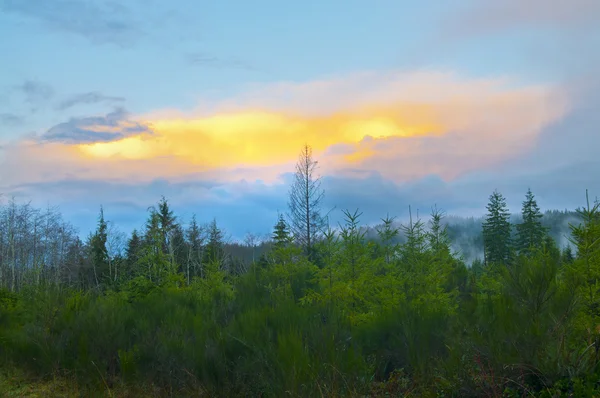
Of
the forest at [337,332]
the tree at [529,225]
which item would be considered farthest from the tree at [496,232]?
the forest at [337,332]

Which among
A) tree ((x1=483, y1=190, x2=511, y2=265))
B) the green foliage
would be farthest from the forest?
tree ((x1=483, y1=190, x2=511, y2=265))

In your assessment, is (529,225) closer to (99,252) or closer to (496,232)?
(496,232)

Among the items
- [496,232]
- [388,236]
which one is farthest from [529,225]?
[388,236]

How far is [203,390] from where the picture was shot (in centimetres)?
826

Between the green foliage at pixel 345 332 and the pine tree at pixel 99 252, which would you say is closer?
the green foliage at pixel 345 332

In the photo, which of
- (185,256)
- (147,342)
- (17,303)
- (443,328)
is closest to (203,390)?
(147,342)

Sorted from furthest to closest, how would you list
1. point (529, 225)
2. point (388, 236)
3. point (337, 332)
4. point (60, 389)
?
point (529, 225)
point (388, 236)
point (60, 389)
point (337, 332)

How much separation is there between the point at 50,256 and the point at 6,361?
5664cm

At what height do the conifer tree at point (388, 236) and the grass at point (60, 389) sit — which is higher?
the conifer tree at point (388, 236)

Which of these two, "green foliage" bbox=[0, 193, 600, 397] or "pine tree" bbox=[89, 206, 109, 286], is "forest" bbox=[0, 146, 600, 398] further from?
"pine tree" bbox=[89, 206, 109, 286]

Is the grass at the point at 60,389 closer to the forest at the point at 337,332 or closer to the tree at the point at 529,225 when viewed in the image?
the forest at the point at 337,332

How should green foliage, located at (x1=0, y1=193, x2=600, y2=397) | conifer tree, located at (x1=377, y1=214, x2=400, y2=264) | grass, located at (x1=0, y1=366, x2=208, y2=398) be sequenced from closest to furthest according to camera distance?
green foliage, located at (x1=0, y1=193, x2=600, y2=397), grass, located at (x1=0, y1=366, x2=208, y2=398), conifer tree, located at (x1=377, y1=214, x2=400, y2=264)

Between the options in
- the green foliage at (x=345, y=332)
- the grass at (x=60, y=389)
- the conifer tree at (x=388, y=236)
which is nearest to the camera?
the green foliage at (x=345, y=332)

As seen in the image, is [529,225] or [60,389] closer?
[60,389]
